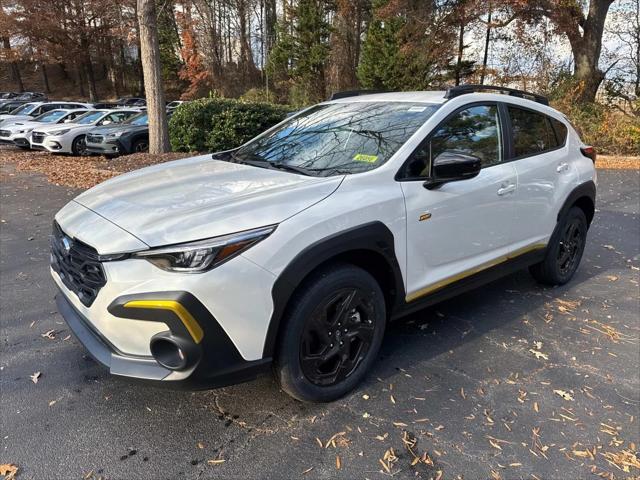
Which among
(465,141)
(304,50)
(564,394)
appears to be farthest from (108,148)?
(304,50)

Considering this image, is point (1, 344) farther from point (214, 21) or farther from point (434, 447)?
point (214, 21)

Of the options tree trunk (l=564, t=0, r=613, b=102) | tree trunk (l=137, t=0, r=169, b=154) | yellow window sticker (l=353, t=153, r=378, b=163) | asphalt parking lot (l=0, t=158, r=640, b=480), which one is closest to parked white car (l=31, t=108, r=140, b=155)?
tree trunk (l=137, t=0, r=169, b=154)

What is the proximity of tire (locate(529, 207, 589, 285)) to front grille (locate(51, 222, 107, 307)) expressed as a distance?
354cm

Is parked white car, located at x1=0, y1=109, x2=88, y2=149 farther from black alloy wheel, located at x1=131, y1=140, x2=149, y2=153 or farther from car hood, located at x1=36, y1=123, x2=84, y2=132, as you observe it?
black alloy wheel, located at x1=131, y1=140, x2=149, y2=153

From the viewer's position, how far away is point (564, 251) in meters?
4.52

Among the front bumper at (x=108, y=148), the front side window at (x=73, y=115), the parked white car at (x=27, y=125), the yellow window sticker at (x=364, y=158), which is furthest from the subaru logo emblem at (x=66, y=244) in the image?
the front side window at (x=73, y=115)

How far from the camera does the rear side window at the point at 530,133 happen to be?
386cm

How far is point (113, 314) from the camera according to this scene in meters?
2.27

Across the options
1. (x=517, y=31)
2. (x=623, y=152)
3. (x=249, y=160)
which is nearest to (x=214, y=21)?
(x=517, y=31)

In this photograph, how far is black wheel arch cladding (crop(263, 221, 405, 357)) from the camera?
2.38m

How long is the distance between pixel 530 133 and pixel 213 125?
969 centimetres

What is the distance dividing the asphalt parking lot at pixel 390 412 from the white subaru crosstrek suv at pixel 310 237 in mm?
316

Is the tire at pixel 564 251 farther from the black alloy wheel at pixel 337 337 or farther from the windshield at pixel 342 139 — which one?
the black alloy wheel at pixel 337 337

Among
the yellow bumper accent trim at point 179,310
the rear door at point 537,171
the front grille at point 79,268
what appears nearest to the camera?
the yellow bumper accent trim at point 179,310
